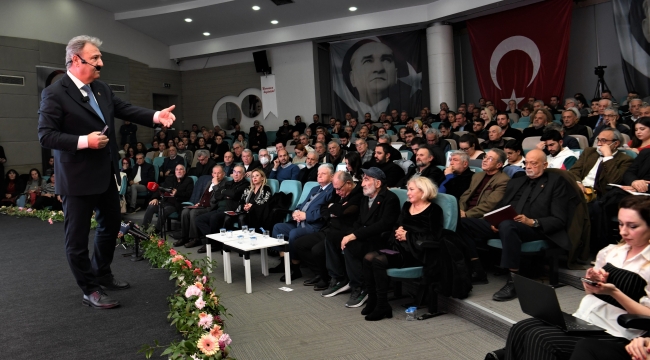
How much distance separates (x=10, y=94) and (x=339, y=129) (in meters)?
7.11

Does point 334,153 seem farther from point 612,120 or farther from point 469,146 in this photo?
point 612,120

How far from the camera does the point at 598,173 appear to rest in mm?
4316

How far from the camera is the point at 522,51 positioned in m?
12.0

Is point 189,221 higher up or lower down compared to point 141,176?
lower down

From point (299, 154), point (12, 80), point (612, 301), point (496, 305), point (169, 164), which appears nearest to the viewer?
point (612, 301)

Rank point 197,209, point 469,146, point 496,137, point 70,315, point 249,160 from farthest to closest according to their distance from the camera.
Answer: point 249,160 → point 197,209 → point 496,137 → point 469,146 → point 70,315

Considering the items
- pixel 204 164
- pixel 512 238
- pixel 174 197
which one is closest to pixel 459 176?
pixel 512 238

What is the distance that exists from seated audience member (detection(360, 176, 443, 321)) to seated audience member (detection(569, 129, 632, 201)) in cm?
131

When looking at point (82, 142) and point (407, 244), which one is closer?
point (82, 142)

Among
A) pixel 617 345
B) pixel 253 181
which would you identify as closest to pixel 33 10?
pixel 253 181

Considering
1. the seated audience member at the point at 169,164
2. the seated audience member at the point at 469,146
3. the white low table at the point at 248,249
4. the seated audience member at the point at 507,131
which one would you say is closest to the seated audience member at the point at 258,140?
the seated audience member at the point at 169,164

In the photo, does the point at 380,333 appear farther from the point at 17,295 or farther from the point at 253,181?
the point at 253,181

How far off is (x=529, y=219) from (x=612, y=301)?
67.7 inches

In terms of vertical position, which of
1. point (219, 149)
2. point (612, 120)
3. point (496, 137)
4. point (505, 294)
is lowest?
point (505, 294)
